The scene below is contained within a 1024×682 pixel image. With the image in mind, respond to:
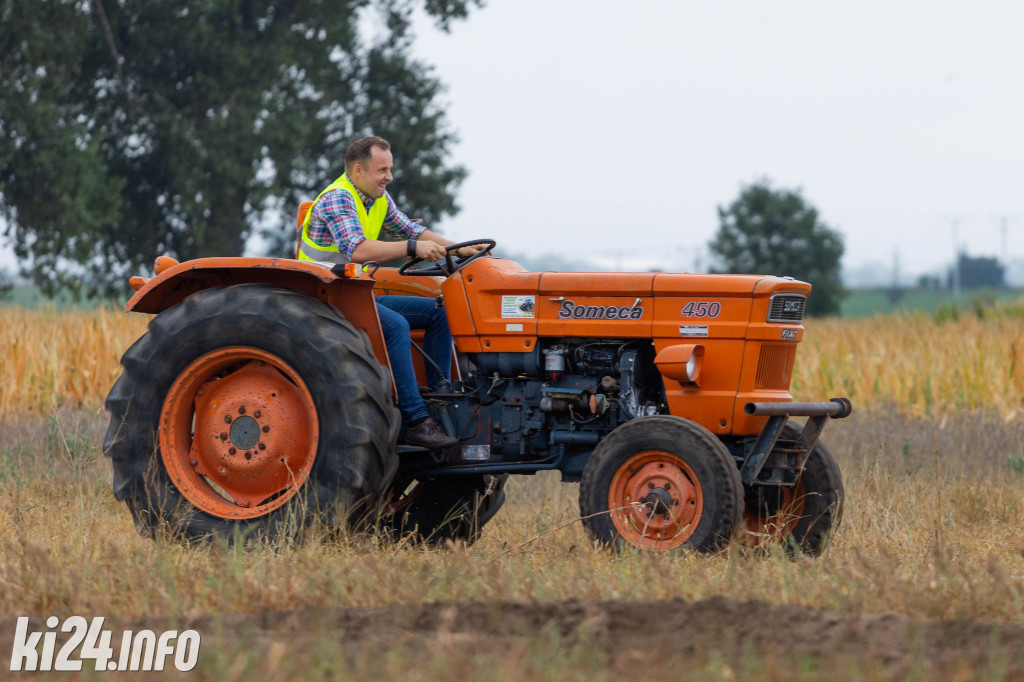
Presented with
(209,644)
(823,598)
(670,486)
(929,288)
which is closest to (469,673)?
(209,644)

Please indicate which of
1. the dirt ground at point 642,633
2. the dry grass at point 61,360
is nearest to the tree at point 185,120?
the dry grass at point 61,360

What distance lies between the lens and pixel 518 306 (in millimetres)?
5375

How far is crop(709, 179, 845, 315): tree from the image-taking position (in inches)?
2079

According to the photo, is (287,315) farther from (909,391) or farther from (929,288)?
(929,288)

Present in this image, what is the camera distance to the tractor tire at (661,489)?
4.75 metres

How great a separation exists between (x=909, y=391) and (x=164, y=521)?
883cm

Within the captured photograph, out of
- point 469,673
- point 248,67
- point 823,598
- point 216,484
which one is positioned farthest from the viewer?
point 248,67

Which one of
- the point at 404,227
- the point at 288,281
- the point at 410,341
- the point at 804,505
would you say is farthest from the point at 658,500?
the point at 404,227

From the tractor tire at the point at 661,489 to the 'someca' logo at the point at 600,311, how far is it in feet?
1.79

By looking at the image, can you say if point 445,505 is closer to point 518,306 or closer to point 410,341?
point 410,341

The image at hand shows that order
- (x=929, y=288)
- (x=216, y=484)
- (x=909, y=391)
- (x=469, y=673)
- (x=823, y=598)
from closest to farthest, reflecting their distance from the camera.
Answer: (x=469, y=673), (x=823, y=598), (x=216, y=484), (x=909, y=391), (x=929, y=288)

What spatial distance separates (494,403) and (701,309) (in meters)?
1.04

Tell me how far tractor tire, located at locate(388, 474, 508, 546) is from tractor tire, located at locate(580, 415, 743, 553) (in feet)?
3.94

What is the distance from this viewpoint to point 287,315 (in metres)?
5.08
